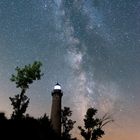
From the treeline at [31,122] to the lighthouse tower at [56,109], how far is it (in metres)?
2.82

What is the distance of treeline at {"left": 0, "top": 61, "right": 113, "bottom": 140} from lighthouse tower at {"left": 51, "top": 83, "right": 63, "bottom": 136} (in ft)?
9.24

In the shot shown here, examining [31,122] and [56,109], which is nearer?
[31,122]

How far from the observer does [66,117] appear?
62000 mm

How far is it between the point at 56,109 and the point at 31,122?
58.0 ft

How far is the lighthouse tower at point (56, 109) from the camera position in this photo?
56.5m

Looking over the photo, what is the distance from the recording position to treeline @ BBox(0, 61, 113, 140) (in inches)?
1388

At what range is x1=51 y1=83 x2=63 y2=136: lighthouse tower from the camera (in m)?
56.5

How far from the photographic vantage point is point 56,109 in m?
57.9

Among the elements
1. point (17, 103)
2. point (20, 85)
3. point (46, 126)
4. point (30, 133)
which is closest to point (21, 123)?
point (30, 133)

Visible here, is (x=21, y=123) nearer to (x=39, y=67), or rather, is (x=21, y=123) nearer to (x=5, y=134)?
(x=5, y=134)

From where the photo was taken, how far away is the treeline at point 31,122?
116ft

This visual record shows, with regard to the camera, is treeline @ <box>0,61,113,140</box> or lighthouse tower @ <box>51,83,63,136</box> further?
lighthouse tower @ <box>51,83,63,136</box>

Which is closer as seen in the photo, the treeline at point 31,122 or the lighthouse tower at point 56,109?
the treeline at point 31,122

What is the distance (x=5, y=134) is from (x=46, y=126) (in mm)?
12993
